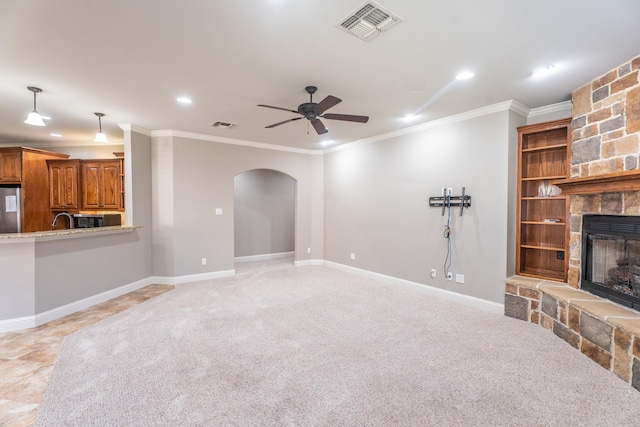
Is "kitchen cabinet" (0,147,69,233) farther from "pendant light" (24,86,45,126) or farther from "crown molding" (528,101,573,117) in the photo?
"crown molding" (528,101,573,117)

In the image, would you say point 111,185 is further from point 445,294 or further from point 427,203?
point 445,294

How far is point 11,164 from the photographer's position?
5.45 meters

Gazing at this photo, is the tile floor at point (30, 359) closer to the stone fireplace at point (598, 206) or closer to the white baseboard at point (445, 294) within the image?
the white baseboard at point (445, 294)

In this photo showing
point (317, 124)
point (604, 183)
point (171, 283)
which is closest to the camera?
point (604, 183)

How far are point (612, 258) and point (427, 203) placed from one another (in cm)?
219

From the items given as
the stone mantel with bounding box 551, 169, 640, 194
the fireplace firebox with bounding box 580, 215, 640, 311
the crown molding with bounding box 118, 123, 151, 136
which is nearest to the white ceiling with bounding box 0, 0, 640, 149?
the crown molding with bounding box 118, 123, 151, 136

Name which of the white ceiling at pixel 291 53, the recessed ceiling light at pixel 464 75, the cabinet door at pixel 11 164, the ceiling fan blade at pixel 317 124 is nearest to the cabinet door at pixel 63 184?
the cabinet door at pixel 11 164

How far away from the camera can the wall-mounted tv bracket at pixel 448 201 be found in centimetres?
415

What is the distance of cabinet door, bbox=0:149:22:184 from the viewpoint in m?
5.44

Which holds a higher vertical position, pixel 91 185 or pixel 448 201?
pixel 91 185

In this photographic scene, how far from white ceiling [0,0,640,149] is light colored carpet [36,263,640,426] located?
275 cm

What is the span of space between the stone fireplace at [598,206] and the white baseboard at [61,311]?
18.5ft

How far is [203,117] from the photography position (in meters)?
4.37

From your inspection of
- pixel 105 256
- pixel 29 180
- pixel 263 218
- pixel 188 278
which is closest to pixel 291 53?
pixel 105 256
